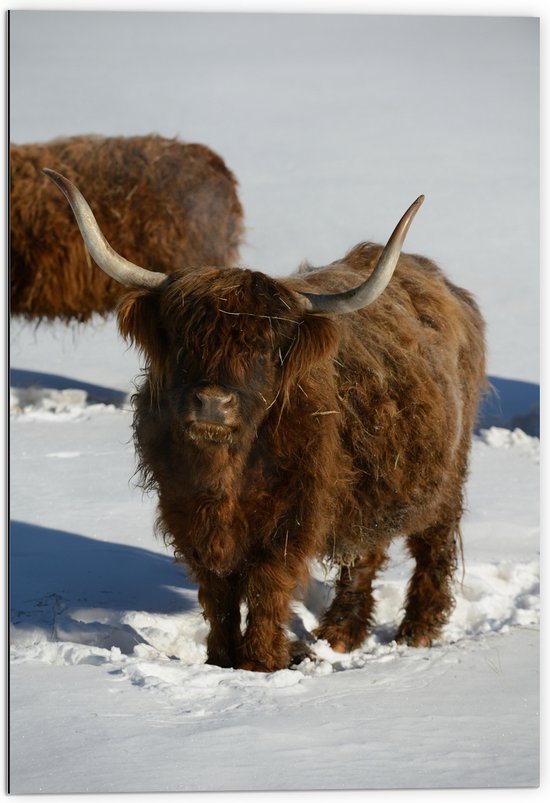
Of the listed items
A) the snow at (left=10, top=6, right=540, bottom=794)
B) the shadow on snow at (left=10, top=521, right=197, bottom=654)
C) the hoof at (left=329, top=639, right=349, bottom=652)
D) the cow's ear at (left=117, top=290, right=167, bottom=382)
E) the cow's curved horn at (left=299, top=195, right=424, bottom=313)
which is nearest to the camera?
the cow's curved horn at (left=299, top=195, right=424, bottom=313)

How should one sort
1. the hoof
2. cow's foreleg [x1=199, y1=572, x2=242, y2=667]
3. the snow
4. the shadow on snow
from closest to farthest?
the snow, cow's foreleg [x1=199, y1=572, x2=242, y2=667], the shadow on snow, the hoof

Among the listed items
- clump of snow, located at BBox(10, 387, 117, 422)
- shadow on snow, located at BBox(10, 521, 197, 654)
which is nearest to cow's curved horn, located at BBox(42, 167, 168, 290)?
shadow on snow, located at BBox(10, 521, 197, 654)

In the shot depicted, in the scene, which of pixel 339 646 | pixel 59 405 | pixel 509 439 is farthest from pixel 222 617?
pixel 59 405

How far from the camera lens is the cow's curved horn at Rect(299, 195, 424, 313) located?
3312 mm

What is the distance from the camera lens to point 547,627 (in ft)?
13.4

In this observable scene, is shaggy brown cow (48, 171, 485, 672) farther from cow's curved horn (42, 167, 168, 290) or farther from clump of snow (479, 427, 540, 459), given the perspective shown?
clump of snow (479, 427, 540, 459)

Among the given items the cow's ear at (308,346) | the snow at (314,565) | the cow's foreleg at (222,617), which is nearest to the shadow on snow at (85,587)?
the snow at (314,565)

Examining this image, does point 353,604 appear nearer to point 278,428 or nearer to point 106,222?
point 278,428

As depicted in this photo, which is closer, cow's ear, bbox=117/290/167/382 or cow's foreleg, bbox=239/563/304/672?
cow's ear, bbox=117/290/167/382

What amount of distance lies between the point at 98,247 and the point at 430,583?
200 cm

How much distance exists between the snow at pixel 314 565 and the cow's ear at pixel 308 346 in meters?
0.91

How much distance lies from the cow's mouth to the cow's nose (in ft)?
0.08

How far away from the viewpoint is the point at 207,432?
3.40 m

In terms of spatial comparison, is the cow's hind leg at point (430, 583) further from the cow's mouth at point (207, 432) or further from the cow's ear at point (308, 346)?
the cow's mouth at point (207, 432)
